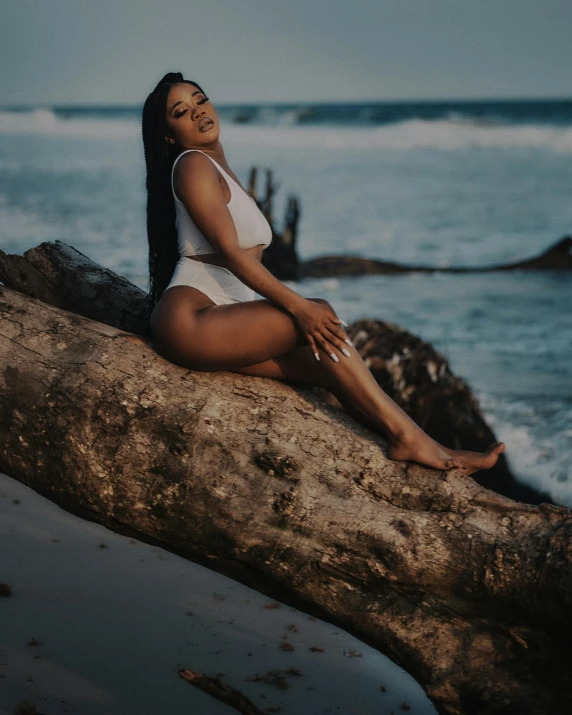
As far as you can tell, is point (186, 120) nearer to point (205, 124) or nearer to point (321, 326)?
point (205, 124)

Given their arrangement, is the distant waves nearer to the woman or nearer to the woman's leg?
the woman

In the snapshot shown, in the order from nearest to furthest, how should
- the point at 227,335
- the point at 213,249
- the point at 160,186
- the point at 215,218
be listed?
the point at 227,335
the point at 215,218
the point at 213,249
the point at 160,186

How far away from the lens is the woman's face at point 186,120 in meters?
3.07

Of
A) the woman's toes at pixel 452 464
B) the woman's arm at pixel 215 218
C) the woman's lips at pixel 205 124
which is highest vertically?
the woman's lips at pixel 205 124

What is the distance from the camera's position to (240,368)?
9.57 ft

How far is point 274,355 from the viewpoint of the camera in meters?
Result: 2.85

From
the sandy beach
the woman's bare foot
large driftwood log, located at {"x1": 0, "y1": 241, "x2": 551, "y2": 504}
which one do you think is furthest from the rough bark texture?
the woman's bare foot

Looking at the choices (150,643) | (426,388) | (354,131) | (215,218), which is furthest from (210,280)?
(354,131)

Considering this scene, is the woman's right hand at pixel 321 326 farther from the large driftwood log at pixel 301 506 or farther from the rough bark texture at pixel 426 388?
the rough bark texture at pixel 426 388

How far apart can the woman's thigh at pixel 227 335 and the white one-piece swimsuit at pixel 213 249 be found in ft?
0.60

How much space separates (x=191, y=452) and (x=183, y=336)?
38 centimetres

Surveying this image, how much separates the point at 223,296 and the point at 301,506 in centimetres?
82

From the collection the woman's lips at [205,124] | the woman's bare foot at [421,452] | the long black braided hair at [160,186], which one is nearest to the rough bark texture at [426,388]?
the long black braided hair at [160,186]

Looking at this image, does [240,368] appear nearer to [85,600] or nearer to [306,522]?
[306,522]
